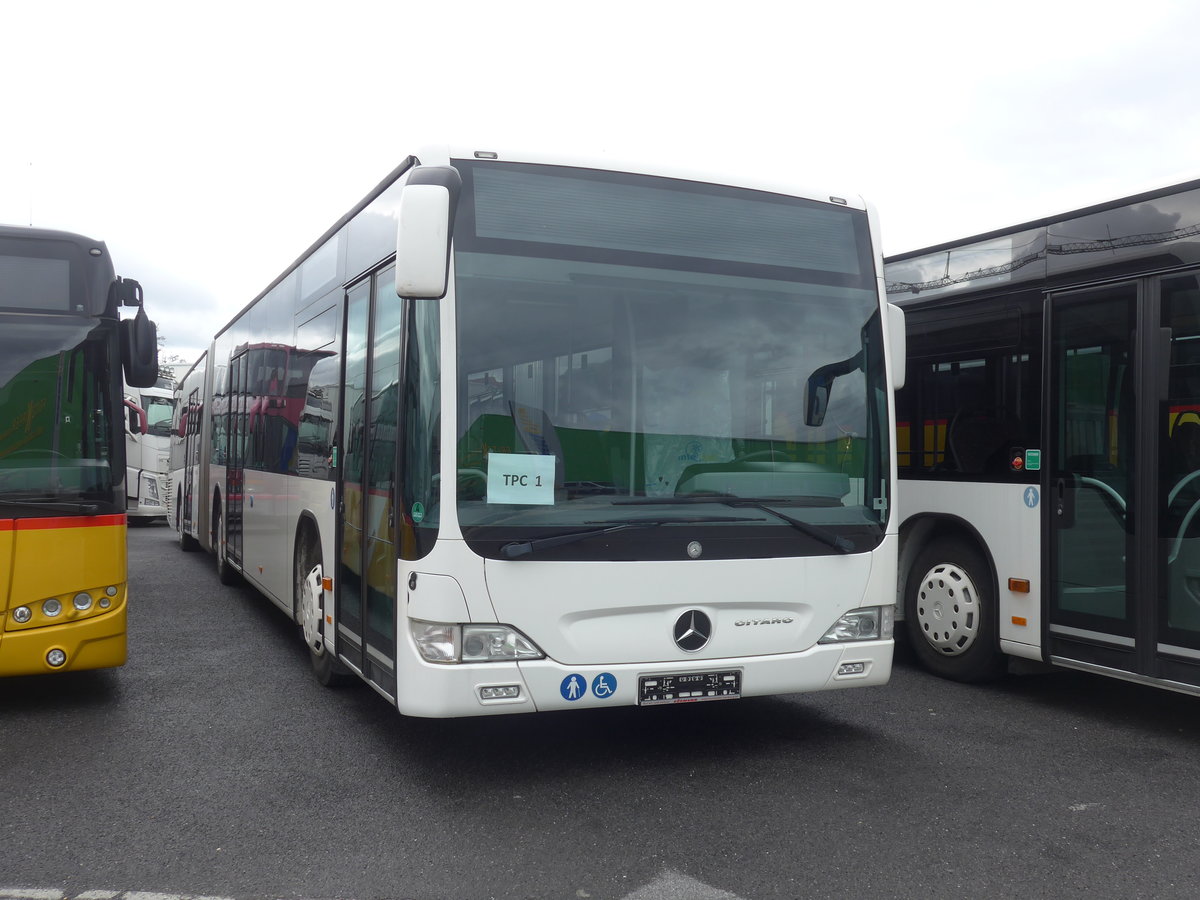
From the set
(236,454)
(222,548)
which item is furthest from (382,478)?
(222,548)

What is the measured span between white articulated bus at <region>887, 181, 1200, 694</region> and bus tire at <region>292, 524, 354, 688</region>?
12.9 ft

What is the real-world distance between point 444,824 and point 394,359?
83.8 inches

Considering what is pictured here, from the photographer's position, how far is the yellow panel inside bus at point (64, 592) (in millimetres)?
6164

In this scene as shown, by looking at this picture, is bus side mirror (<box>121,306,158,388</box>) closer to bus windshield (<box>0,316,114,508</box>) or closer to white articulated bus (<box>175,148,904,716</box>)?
bus windshield (<box>0,316,114,508</box>)

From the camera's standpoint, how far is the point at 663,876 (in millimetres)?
4027

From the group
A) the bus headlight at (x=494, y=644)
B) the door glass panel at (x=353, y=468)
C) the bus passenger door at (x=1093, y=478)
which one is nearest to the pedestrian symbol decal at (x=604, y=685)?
the bus headlight at (x=494, y=644)

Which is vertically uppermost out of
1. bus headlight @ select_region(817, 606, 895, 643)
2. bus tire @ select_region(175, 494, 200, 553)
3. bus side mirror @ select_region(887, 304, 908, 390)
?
bus side mirror @ select_region(887, 304, 908, 390)

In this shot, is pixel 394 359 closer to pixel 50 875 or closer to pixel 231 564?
pixel 50 875

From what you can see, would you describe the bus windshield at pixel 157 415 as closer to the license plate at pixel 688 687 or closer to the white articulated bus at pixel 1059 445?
the white articulated bus at pixel 1059 445

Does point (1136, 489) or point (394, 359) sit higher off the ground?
point (394, 359)

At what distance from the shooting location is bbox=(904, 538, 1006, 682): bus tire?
7129 mm

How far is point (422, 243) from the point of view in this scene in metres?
4.52

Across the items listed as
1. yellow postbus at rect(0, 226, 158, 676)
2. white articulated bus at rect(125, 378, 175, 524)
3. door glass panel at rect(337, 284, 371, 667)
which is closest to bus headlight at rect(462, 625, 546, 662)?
Result: door glass panel at rect(337, 284, 371, 667)

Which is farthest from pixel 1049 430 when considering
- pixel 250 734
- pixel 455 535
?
pixel 250 734
